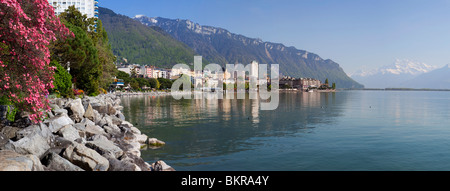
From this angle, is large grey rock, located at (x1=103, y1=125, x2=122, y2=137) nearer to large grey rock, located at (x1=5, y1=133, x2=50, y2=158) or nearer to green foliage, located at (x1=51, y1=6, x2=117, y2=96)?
green foliage, located at (x1=51, y1=6, x2=117, y2=96)

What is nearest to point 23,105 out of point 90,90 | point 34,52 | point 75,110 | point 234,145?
point 34,52

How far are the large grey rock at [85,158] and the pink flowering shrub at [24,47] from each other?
11.1ft

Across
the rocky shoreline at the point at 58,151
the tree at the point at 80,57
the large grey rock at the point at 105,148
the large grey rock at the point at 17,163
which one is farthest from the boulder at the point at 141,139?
the tree at the point at 80,57

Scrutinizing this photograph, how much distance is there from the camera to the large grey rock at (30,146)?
14842mm

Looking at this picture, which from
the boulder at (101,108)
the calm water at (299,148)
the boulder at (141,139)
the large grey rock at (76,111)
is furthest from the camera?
the boulder at (101,108)

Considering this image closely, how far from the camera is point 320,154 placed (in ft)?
76.5

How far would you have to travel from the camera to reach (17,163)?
11.9 m

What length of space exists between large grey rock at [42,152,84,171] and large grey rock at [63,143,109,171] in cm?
77

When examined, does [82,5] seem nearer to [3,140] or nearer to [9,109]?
[9,109]

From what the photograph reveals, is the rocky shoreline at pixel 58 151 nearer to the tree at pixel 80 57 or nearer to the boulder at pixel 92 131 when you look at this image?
the boulder at pixel 92 131

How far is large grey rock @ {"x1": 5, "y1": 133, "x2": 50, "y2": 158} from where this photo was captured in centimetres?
1484
